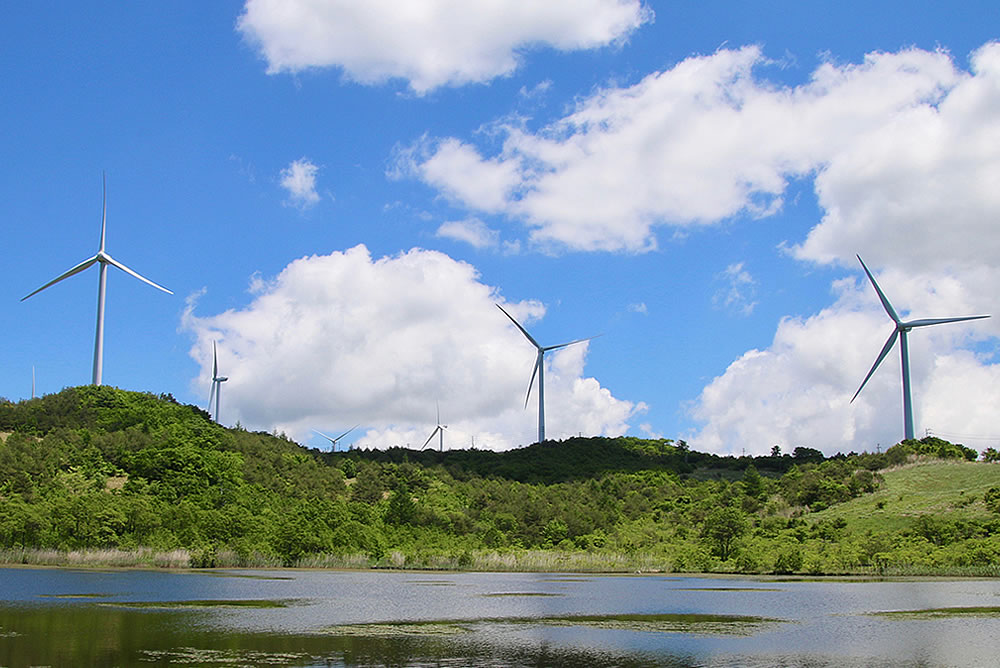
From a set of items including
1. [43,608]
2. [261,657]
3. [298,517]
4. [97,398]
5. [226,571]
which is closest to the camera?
[261,657]

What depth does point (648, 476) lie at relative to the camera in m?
148

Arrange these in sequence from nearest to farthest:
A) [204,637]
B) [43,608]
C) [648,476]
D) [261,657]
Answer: [261,657] → [204,637] → [43,608] → [648,476]

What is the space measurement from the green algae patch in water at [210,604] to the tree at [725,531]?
51.9m

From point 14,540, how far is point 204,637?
60.8m

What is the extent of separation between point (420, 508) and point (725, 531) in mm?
39700

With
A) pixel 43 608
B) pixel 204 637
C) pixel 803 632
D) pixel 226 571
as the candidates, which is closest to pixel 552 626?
pixel 803 632

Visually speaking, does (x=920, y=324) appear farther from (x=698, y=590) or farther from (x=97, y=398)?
(x=97, y=398)

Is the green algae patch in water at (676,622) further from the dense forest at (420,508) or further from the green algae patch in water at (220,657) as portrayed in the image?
the dense forest at (420,508)

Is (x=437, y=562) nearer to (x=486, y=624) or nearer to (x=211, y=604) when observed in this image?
(x=211, y=604)

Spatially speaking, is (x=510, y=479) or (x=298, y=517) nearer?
(x=298, y=517)

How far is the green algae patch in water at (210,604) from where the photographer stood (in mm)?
45638

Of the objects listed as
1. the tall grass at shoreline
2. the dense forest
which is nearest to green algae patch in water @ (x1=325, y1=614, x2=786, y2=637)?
the tall grass at shoreline

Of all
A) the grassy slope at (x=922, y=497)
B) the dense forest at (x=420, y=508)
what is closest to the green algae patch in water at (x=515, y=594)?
the dense forest at (x=420, y=508)

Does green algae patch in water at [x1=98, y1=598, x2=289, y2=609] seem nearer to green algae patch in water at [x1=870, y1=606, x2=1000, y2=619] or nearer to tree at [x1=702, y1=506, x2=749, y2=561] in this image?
green algae patch in water at [x1=870, y1=606, x2=1000, y2=619]
